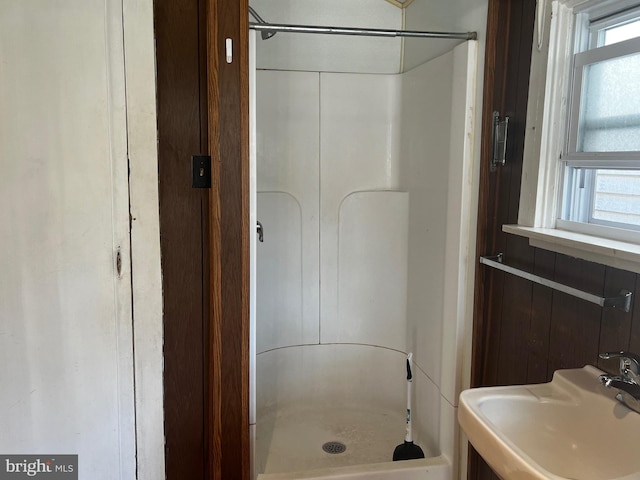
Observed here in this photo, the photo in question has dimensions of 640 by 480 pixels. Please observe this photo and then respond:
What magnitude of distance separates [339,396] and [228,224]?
4.72ft

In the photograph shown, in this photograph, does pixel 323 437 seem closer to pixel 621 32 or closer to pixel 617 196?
pixel 617 196

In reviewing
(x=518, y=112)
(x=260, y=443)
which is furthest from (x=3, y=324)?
(x=518, y=112)

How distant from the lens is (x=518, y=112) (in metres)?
1.62

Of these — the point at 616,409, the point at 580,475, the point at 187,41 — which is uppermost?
the point at 187,41

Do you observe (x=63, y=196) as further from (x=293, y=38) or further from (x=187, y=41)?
(x=293, y=38)

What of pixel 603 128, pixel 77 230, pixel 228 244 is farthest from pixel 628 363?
pixel 77 230

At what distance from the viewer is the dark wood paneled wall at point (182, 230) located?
5.13ft

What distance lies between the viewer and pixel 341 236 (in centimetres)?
270

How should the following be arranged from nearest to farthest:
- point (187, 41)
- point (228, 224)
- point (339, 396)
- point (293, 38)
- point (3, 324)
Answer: point (3, 324) < point (187, 41) < point (228, 224) < point (293, 38) < point (339, 396)

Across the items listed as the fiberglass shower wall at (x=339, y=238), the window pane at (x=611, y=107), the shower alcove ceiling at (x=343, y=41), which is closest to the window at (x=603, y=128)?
the window pane at (x=611, y=107)

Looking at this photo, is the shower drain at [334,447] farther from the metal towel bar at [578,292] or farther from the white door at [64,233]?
the metal towel bar at [578,292]

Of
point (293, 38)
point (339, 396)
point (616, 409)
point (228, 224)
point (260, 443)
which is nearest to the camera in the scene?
point (616, 409)

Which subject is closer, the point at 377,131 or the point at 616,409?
the point at 616,409

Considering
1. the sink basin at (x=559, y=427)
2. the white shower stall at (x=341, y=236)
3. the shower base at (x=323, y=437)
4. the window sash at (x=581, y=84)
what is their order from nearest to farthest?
the sink basin at (x=559, y=427) → the window sash at (x=581, y=84) → the shower base at (x=323, y=437) → the white shower stall at (x=341, y=236)
